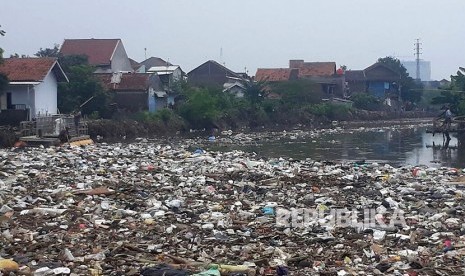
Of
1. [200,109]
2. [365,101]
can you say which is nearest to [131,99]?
[200,109]

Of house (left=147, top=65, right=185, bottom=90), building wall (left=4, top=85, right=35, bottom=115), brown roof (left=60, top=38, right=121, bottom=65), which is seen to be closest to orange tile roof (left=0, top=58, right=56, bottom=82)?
building wall (left=4, top=85, right=35, bottom=115)

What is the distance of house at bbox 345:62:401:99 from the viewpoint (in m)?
57.5

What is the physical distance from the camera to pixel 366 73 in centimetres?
5875

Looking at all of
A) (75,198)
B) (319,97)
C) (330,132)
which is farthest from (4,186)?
(319,97)

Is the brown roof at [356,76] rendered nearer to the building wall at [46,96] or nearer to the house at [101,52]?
the house at [101,52]

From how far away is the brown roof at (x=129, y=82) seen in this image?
33688mm

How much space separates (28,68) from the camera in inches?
1020

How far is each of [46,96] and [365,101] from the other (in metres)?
33.4

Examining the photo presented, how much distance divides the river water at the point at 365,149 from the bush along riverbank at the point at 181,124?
5853 millimetres

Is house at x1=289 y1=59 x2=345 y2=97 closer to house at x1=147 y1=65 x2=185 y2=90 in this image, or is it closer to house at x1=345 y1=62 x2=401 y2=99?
house at x1=345 y1=62 x2=401 y2=99

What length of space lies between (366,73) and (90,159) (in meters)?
46.9

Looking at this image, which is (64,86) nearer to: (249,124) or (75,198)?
(249,124)

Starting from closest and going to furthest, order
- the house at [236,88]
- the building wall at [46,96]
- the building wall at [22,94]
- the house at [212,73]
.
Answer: the building wall at [22,94] → the building wall at [46,96] → the house at [236,88] → the house at [212,73]

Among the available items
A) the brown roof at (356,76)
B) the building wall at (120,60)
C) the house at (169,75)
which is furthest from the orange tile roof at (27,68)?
the brown roof at (356,76)
